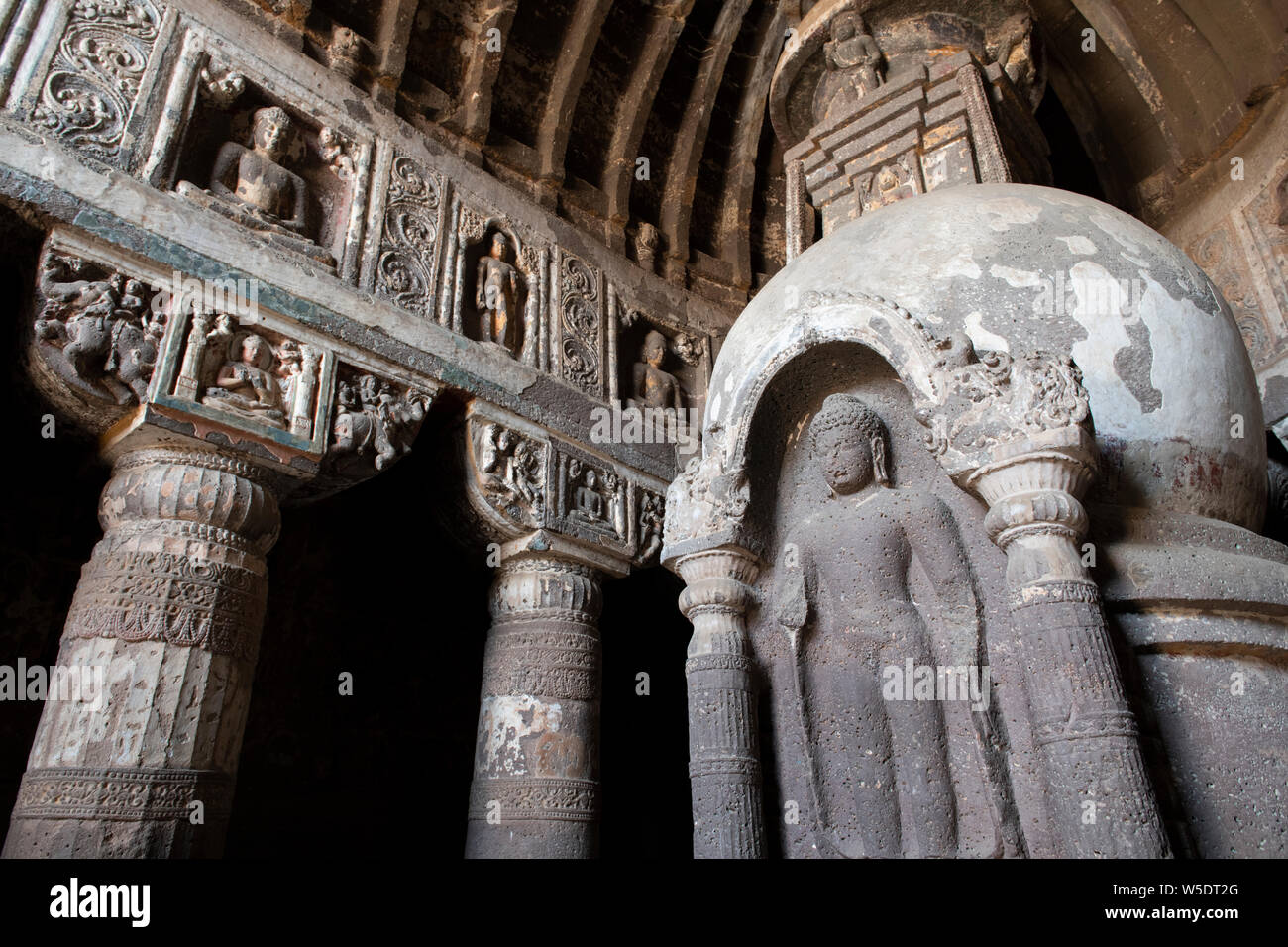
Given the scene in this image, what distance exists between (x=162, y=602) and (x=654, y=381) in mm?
4023

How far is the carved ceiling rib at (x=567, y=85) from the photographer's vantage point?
6551mm

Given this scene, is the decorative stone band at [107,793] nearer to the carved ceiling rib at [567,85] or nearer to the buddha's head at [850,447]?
the buddha's head at [850,447]

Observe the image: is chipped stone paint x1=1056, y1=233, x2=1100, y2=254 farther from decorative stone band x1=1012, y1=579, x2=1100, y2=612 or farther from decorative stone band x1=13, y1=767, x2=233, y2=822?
decorative stone band x1=13, y1=767, x2=233, y2=822

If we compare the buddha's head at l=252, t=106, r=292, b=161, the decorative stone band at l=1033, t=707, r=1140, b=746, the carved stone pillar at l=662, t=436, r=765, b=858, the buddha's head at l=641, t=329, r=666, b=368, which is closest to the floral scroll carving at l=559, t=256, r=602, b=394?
the buddha's head at l=641, t=329, r=666, b=368

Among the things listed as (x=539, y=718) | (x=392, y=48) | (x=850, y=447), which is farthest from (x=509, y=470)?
(x=392, y=48)

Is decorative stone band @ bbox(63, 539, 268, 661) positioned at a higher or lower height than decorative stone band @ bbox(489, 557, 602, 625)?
lower

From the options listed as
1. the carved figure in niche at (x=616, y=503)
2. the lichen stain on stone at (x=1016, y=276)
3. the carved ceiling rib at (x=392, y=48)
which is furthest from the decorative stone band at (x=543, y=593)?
the carved ceiling rib at (x=392, y=48)

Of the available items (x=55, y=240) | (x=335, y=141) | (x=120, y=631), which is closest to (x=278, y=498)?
(x=120, y=631)

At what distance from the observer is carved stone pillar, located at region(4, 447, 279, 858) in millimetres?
3121

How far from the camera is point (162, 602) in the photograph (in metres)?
3.45

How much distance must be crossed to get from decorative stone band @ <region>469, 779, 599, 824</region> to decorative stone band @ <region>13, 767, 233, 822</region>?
1585 millimetres

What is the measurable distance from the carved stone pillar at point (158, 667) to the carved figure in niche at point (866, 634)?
8.03ft


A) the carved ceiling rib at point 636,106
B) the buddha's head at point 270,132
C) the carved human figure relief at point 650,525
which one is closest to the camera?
the buddha's head at point 270,132
